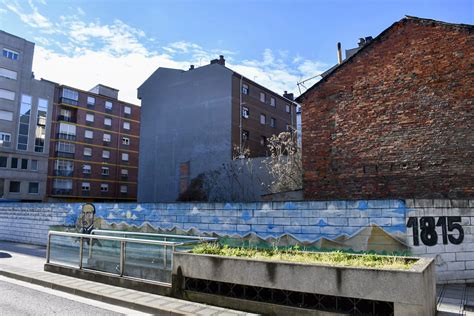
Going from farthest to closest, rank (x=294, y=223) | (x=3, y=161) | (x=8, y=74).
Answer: (x=8, y=74)
(x=3, y=161)
(x=294, y=223)

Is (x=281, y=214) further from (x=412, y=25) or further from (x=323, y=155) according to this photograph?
(x=412, y=25)

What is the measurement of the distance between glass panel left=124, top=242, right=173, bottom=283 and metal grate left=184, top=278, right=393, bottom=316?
2.17ft

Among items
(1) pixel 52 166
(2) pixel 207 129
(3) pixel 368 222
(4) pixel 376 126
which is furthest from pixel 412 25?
(1) pixel 52 166

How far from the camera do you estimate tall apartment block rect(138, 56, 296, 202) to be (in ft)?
102

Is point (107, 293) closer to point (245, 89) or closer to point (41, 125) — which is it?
point (245, 89)

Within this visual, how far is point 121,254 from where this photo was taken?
8.18m

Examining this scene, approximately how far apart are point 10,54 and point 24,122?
26.4 feet

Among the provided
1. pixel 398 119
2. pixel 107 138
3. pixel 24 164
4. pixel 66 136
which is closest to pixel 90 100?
pixel 107 138

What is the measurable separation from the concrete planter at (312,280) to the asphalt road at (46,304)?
1.24 meters


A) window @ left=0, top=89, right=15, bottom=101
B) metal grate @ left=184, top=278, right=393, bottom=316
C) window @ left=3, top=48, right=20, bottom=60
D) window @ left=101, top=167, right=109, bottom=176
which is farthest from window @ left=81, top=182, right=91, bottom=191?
metal grate @ left=184, top=278, right=393, bottom=316

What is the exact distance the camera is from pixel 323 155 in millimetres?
14859

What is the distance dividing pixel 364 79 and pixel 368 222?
7.03m

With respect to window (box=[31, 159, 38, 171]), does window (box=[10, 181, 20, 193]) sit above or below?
below

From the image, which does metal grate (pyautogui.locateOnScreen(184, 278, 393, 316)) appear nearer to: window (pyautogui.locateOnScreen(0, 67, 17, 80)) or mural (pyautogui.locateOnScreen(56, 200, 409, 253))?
mural (pyautogui.locateOnScreen(56, 200, 409, 253))
